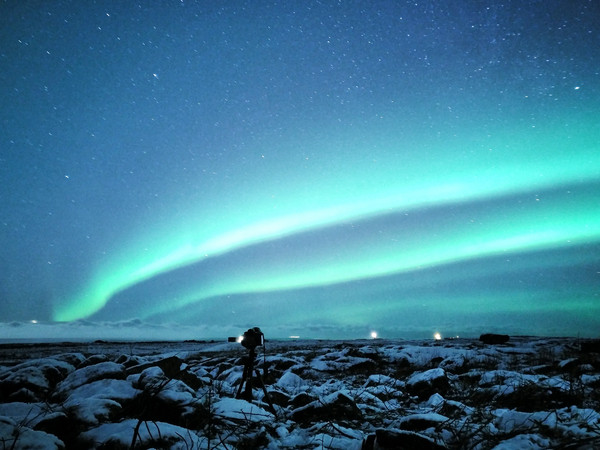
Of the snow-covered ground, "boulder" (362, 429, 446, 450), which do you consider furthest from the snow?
"boulder" (362, 429, 446, 450)

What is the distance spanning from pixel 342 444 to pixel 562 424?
1888mm

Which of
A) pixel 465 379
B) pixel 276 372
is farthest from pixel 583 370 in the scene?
pixel 276 372

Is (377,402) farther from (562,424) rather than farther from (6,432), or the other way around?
(6,432)

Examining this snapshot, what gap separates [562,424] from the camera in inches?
114

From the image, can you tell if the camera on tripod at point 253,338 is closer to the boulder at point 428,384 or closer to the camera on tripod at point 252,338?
the camera on tripod at point 252,338

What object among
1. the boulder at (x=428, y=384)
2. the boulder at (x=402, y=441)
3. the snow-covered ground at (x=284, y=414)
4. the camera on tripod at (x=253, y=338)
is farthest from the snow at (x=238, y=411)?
the boulder at (x=428, y=384)

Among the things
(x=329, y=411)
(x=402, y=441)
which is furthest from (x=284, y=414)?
(x=402, y=441)

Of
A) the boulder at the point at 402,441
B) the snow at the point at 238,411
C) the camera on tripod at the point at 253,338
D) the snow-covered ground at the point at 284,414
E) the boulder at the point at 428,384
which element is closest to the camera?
the boulder at the point at 402,441

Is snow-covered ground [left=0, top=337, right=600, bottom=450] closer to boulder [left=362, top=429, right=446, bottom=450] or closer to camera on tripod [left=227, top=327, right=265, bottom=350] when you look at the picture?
boulder [left=362, top=429, right=446, bottom=450]

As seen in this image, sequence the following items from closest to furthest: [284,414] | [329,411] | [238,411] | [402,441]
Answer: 1. [402,441]
2. [238,411]
3. [329,411]
4. [284,414]

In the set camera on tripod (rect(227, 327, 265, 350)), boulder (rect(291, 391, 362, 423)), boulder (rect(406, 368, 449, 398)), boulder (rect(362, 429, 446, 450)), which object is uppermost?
camera on tripod (rect(227, 327, 265, 350))

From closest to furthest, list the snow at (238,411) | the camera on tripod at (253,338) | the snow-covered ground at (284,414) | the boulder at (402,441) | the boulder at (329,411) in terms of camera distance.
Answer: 1. the boulder at (402,441)
2. the snow-covered ground at (284,414)
3. the snow at (238,411)
4. the boulder at (329,411)
5. the camera on tripod at (253,338)

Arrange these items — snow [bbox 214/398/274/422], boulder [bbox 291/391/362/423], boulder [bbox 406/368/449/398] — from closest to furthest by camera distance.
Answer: snow [bbox 214/398/274/422] → boulder [bbox 291/391/362/423] → boulder [bbox 406/368/449/398]

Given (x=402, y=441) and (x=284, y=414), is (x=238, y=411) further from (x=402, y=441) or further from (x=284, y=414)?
(x=402, y=441)
